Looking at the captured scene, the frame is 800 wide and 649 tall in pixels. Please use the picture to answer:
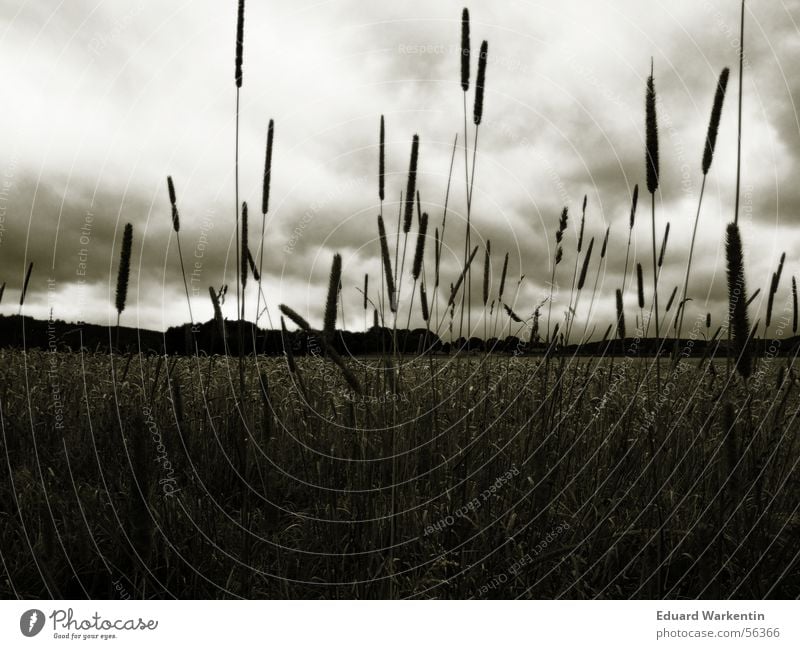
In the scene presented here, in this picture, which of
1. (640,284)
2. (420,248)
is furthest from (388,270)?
(640,284)

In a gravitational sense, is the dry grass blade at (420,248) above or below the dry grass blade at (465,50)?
below

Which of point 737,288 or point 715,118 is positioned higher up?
point 715,118

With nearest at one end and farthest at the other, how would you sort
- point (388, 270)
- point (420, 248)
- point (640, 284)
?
point (388, 270) < point (420, 248) < point (640, 284)

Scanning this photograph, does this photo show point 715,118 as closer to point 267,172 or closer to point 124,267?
point 267,172

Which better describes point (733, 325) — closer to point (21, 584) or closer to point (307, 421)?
point (307, 421)

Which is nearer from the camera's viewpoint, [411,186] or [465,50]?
[411,186]

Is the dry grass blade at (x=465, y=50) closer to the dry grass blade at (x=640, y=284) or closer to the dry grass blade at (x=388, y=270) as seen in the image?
the dry grass blade at (x=388, y=270)

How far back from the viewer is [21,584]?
68.7 inches

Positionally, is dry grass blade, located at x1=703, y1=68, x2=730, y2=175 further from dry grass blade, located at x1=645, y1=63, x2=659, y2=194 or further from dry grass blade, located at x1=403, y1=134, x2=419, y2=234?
dry grass blade, located at x1=403, y1=134, x2=419, y2=234

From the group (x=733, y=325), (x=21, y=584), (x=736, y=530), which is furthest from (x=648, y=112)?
(x=21, y=584)

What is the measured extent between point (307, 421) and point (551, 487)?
1.22 m

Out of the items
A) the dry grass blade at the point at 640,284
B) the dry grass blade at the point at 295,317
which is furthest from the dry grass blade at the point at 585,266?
the dry grass blade at the point at 295,317

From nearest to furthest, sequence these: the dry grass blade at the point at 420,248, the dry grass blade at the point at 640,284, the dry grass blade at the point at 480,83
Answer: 1. the dry grass blade at the point at 420,248
2. the dry grass blade at the point at 480,83
3. the dry grass blade at the point at 640,284

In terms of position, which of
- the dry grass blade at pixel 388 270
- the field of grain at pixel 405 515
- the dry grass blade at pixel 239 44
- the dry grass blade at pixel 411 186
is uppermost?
the dry grass blade at pixel 239 44
